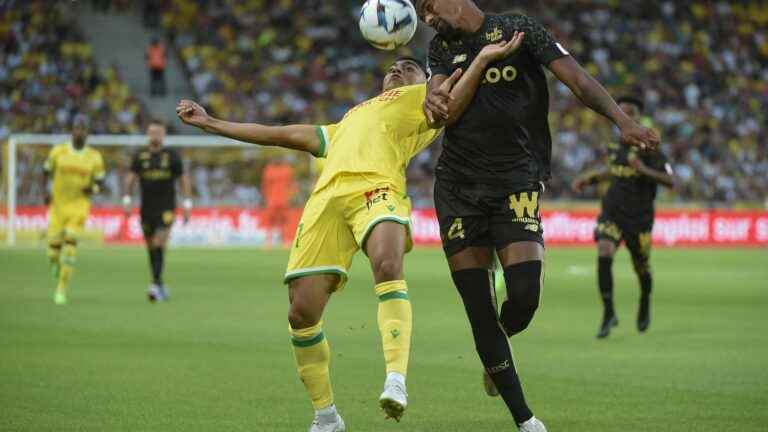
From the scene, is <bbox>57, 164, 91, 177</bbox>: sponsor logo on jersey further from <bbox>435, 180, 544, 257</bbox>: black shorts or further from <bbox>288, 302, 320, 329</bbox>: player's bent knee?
<bbox>435, 180, 544, 257</bbox>: black shorts

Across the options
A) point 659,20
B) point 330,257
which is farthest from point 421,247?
point 330,257

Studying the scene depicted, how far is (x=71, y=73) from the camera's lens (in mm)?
38031

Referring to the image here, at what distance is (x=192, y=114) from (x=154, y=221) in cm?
1239

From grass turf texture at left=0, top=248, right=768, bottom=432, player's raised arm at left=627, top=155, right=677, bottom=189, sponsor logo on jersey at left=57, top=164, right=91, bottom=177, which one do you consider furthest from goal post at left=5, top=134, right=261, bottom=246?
player's raised arm at left=627, top=155, right=677, bottom=189

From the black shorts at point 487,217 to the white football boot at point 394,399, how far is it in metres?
0.92

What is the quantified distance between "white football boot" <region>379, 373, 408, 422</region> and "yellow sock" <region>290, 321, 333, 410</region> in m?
0.83

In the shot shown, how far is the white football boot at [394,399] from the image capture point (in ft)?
21.2

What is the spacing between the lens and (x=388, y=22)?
7.81m

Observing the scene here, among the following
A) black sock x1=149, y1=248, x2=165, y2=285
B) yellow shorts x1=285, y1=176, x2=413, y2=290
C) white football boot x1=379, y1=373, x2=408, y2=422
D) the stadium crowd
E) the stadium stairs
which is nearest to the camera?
white football boot x1=379, y1=373, x2=408, y2=422

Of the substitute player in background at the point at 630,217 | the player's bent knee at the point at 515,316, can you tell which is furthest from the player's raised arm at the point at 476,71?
the substitute player in background at the point at 630,217

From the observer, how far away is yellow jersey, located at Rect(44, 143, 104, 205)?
19.0 m

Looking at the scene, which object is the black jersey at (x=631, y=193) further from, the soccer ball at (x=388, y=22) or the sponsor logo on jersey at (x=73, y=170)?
the sponsor logo on jersey at (x=73, y=170)

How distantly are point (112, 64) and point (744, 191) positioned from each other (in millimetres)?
18358

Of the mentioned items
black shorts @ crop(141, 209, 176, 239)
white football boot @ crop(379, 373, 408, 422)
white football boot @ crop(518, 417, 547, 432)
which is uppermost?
black shorts @ crop(141, 209, 176, 239)
